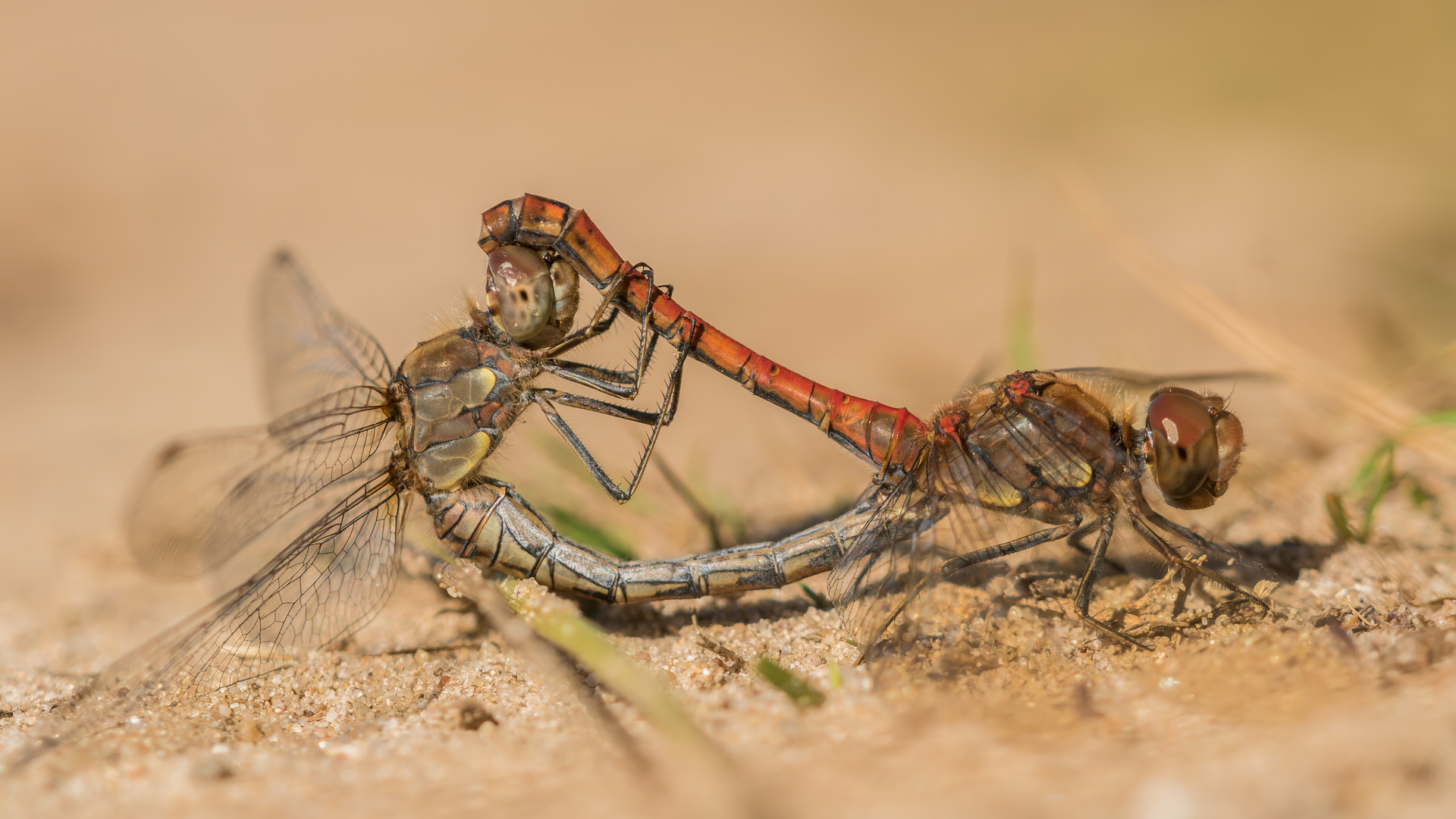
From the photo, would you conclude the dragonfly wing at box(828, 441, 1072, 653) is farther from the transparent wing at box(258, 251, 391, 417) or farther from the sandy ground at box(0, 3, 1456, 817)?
the transparent wing at box(258, 251, 391, 417)

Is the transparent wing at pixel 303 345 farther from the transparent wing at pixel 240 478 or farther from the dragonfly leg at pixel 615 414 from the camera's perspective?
the dragonfly leg at pixel 615 414

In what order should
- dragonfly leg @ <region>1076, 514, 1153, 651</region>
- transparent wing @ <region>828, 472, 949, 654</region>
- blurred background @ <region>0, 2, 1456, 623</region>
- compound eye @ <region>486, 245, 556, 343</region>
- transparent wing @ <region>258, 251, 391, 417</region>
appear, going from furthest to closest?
blurred background @ <region>0, 2, 1456, 623</region> → transparent wing @ <region>258, 251, 391, 417</region> → compound eye @ <region>486, 245, 556, 343</region> → transparent wing @ <region>828, 472, 949, 654</region> → dragonfly leg @ <region>1076, 514, 1153, 651</region>

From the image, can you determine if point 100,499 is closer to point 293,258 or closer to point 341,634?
point 293,258

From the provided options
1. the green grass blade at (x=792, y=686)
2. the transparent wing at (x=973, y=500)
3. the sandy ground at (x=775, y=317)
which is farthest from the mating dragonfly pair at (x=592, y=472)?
the green grass blade at (x=792, y=686)

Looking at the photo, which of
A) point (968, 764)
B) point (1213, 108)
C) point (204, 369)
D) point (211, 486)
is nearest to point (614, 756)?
point (968, 764)

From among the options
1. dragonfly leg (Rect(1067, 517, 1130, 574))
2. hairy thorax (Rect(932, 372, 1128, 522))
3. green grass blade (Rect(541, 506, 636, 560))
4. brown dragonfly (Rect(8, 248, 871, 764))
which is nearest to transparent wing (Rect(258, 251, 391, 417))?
brown dragonfly (Rect(8, 248, 871, 764))

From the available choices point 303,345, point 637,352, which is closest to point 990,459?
point 637,352

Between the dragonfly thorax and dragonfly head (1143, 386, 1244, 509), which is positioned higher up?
the dragonfly thorax
